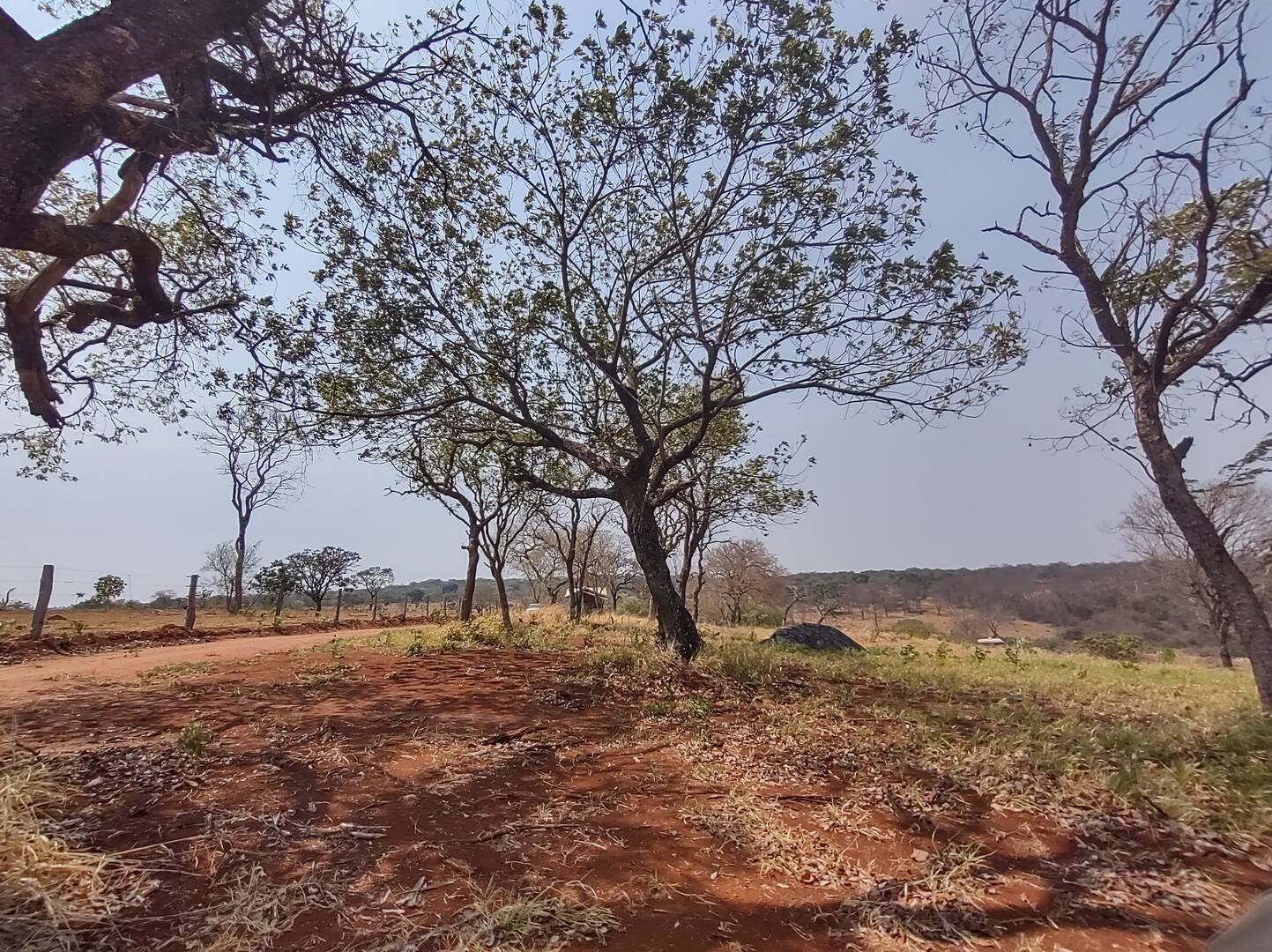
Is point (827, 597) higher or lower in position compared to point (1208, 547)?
lower

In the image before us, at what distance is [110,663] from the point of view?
8.97 metres

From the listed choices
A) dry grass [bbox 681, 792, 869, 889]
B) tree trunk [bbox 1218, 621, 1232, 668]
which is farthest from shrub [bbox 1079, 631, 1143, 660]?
dry grass [bbox 681, 792, 869, 889]

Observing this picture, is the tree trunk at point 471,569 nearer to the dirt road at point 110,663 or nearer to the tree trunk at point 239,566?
the dirt road at point 110,663

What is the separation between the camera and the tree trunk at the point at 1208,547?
4.86 meters

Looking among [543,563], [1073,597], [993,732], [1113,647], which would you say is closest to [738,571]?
[543,563]

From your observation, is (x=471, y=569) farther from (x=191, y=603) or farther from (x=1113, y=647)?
(x=1113, y=647)

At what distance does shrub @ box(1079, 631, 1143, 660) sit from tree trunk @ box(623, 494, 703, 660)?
592 inches

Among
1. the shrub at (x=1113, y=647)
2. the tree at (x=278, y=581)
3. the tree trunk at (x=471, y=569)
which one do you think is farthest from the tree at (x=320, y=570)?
the shrub at (x=1113, y=647)

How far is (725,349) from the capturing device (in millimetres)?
7953

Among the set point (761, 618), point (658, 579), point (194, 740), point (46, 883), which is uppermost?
point (658, 579)

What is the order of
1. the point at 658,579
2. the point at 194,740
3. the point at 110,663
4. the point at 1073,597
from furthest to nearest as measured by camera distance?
1. the point at 1073,597
2. the point at 110,663
3. the point at 658,579
4. the point at 194,740

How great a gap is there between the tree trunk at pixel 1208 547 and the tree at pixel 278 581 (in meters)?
28.1

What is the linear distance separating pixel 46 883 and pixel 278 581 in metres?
27.2

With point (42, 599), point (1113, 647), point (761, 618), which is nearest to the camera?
point (42, 599)
